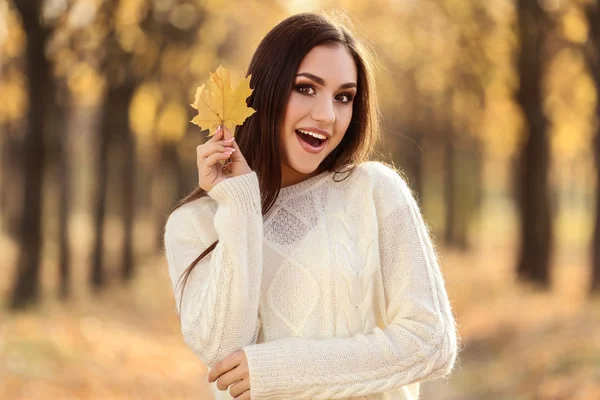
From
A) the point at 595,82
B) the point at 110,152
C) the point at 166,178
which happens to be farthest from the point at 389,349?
the point at 166,178

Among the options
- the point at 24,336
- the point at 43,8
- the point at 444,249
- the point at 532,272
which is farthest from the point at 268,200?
the point at 444,249

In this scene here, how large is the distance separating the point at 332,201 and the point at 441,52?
17.4 metres

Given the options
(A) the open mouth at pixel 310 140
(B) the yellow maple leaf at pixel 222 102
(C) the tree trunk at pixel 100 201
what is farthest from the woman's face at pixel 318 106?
(C) the tree trunk at pixel 100 201

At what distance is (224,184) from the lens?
3.18 m

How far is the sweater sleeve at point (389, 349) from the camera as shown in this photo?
3.06 metres

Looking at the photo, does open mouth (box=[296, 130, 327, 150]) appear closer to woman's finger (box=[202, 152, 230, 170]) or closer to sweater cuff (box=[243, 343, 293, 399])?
woman's finger (box=[202, 152, 230, 170])

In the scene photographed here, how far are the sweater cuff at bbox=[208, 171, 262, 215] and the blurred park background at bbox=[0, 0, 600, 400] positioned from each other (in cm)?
521

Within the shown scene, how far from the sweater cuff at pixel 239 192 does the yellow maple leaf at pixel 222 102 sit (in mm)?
207

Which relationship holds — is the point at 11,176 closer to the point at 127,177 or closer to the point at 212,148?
the point at 127,177

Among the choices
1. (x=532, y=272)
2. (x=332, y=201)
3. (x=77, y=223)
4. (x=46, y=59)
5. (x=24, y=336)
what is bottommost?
(x=77, y=223)

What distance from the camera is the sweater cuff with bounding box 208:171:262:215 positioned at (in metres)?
3.17

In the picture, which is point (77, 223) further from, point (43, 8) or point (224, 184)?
point (224, 184)

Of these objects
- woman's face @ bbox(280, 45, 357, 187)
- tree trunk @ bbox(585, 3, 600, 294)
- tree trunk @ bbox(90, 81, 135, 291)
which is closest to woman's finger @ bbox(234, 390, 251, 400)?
woman's face @ bbox(280, 45, 357, 187)

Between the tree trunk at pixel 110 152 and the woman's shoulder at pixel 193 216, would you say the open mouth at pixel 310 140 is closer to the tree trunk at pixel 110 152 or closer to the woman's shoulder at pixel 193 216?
the woman's shoulder at pixel 193 216
